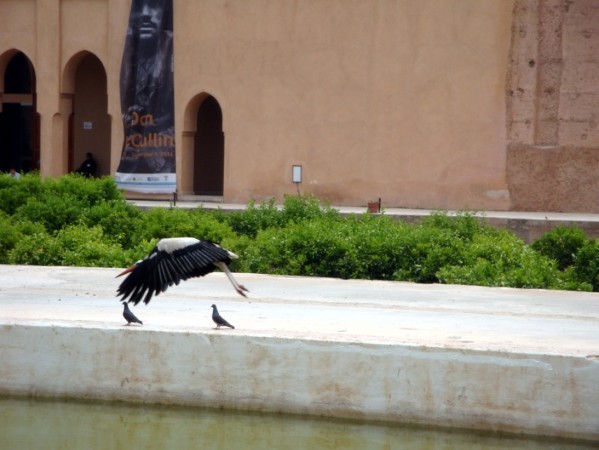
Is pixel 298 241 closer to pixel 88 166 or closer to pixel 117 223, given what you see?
pixel 117 223

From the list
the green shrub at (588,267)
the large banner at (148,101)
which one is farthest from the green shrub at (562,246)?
the large banner at (148,101)

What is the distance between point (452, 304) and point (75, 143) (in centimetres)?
1782

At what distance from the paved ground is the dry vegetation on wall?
94 cm

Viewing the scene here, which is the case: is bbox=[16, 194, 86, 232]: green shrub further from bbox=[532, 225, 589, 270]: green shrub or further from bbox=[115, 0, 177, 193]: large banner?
bbox=[115, 0, 177, 193]: large banner

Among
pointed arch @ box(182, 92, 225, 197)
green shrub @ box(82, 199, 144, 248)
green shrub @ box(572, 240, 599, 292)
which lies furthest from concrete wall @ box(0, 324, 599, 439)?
pointed arch @ box(182, 92, 225, 197)

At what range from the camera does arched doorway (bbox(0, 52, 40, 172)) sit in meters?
26.8

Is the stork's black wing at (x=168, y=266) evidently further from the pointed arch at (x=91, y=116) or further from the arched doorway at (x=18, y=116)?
the arched doorway at (x=18, y=116)

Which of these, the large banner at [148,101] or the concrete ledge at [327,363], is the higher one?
the large banner at [148,101]

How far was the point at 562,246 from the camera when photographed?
1495 cm

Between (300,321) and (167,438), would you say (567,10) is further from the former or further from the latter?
(167,438)

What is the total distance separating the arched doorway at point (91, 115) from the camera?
26766 millimetres

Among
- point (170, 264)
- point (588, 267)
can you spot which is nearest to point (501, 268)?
point (588, 267)

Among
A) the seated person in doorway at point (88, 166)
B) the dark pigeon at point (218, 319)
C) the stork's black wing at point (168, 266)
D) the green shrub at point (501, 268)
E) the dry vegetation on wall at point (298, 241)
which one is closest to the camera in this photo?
the stork's black wing at point (168, 266)

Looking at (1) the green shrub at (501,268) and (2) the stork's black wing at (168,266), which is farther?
(1) the green shrub at (501,268)
